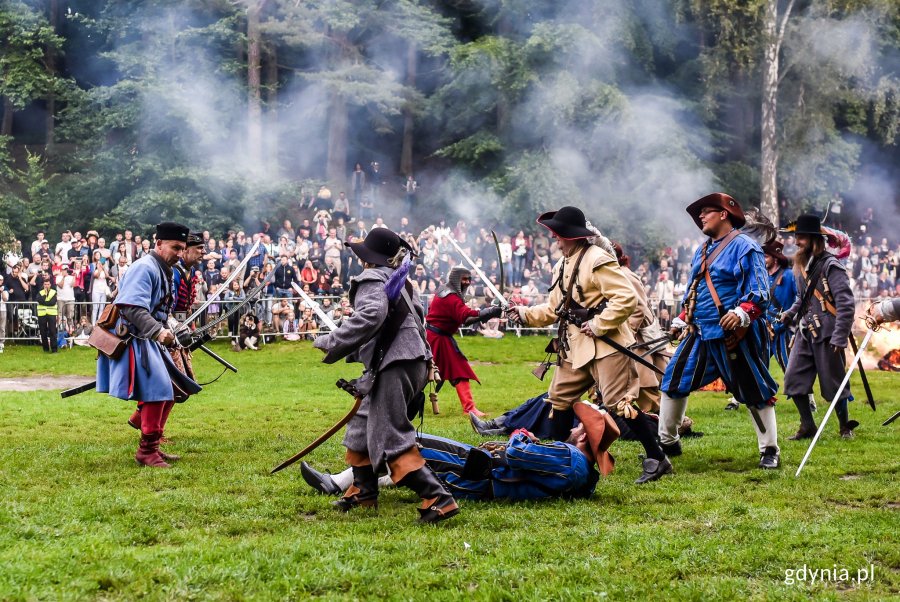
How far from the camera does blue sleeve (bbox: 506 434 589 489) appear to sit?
6.03 m

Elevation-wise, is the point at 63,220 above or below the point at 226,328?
above

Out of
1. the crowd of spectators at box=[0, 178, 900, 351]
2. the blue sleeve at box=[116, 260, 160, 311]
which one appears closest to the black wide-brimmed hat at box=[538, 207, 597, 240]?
the blue sleeve at box=[116, 260, 160, 311]

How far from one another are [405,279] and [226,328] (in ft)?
45.0

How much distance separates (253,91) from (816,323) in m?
21.2

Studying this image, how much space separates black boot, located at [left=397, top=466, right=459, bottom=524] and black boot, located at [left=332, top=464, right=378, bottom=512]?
1.19 ft

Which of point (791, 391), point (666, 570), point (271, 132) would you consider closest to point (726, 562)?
point (666, 570)

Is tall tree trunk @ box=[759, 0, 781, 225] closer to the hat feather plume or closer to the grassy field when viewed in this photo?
the hat feather plume

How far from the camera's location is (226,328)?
62.2 ft

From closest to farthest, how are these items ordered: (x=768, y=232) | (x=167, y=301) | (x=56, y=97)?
(x=167, y=301)
(x=768, y=232)
(x=56, y=97)

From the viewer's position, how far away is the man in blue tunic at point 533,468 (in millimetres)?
6027

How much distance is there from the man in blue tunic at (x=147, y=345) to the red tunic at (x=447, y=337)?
3.21 meters

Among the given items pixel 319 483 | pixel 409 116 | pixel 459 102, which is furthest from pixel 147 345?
pixel 409 116

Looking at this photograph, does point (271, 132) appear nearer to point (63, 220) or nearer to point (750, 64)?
point (63, 220)

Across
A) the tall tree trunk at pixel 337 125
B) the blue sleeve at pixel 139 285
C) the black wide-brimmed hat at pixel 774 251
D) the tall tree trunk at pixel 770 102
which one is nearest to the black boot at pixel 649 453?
the blue sleeve at pixel 139 285
